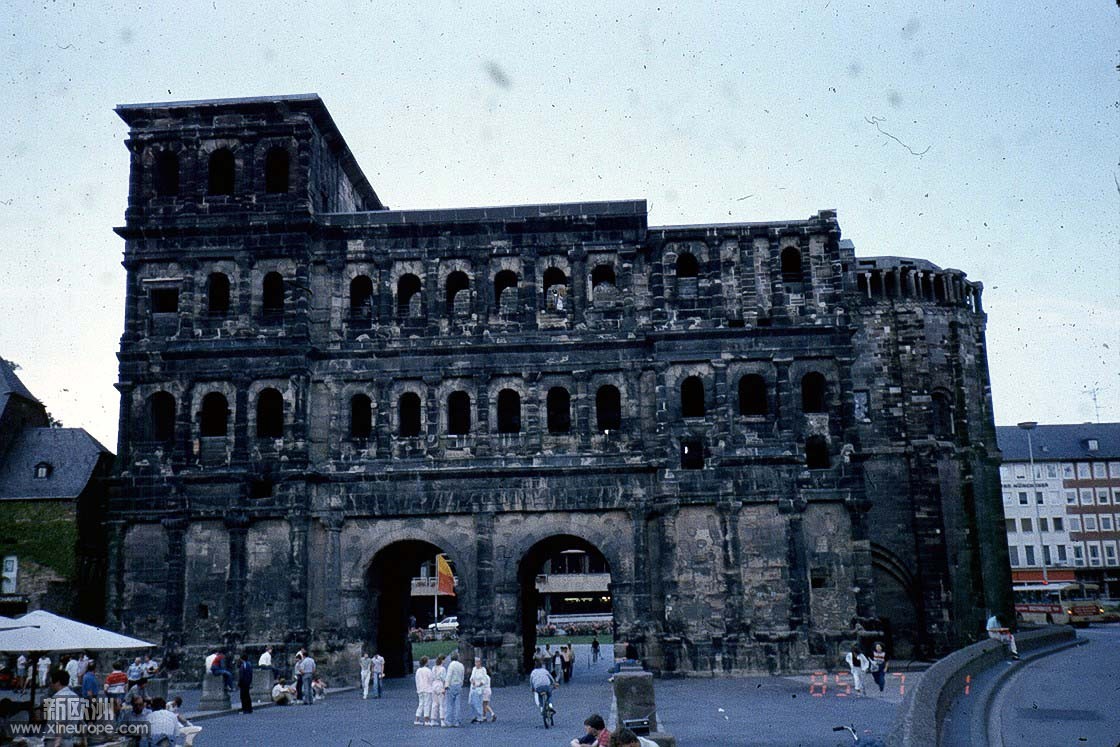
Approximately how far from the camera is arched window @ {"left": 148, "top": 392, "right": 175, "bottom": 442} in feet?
126

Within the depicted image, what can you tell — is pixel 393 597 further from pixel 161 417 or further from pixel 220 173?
pixel 220 173

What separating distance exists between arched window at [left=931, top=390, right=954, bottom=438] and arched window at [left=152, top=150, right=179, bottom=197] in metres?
30.3

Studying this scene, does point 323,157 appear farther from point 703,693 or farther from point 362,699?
point 703,693

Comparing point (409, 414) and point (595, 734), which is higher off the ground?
point (409, 414)

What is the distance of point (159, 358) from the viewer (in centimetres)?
3828

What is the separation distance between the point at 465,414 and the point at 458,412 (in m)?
0.27

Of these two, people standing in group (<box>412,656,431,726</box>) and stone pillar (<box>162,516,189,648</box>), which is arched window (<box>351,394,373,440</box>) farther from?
people standing in group (<box>412,656,431,726</box>)

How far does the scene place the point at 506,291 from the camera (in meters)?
39.3

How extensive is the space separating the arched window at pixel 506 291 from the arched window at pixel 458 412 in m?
3.35

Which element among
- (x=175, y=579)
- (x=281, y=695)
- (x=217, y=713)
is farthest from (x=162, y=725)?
(x=175, y=579)

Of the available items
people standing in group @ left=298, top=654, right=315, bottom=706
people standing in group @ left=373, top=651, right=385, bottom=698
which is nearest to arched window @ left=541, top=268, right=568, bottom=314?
people standing in group @ left=373, top=651, right=385, bottom=698

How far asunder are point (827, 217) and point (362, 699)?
894 inches

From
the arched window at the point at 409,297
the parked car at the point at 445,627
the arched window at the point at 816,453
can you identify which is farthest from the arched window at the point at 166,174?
the parked car at the point at 445,627

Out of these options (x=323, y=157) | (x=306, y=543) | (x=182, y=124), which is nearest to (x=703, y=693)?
(x=306, y=543)
